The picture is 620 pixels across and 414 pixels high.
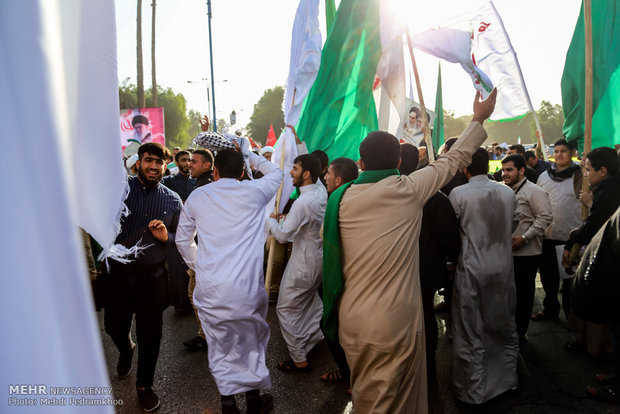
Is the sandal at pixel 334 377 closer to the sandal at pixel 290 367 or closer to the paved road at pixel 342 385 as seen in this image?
the paved road at pixel 342 385

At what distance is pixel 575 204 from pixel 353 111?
9.52ft

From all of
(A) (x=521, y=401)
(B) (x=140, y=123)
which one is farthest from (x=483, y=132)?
(B) (x=140, y=123)

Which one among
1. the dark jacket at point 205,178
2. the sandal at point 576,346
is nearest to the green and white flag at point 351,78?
the dark jacket at point 205,178

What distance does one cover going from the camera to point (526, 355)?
3.99 m

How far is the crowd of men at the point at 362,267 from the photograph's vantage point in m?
2.36

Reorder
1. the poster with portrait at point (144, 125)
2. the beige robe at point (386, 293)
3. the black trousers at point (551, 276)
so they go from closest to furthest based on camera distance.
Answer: the beige robe at point (386, 293), the black trousers at point (551, 276), the poster with portrait at point (144, 125)

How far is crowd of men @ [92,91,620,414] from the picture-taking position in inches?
93.0

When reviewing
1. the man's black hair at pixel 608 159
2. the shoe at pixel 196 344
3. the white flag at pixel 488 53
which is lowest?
the shoe at pixel 196 344

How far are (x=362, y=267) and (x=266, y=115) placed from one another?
55477mm

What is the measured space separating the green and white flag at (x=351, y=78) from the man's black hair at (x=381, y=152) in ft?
6.02

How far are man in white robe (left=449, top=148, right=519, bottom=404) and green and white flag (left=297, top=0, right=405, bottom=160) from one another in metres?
1.43

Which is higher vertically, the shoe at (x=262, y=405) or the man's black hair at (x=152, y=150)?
the man's black hair at (x=152, y=150)

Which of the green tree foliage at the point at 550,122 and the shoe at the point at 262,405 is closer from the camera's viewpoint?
the shoe at the point at 262,405

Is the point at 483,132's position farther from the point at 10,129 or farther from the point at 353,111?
the point at 10,129
